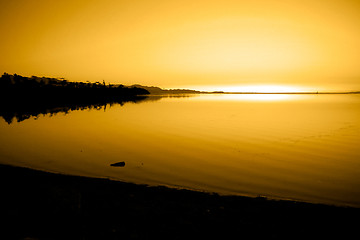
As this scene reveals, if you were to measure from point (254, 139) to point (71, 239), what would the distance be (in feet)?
96.1

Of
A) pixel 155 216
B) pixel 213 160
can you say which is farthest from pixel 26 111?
pixel 155 216

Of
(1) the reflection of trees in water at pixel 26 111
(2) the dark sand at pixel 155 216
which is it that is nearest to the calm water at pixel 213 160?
(2) the dark sand at pixel 155 216

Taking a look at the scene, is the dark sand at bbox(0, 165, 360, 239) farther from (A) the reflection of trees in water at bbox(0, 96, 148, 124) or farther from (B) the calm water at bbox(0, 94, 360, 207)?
(A) the reflection of trees in water at bbox(0, 96, 148, 124)

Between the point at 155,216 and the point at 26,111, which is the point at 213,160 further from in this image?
the point at 26,111

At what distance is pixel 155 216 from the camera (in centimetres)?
968

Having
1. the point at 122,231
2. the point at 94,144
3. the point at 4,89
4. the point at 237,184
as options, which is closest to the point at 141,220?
the point at 122,231

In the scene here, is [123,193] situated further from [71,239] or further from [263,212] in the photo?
[263,212]

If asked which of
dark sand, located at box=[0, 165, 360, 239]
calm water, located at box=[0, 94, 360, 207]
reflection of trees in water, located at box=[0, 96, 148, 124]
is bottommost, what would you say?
reflection of trees in water, located at box=[0, 96, 148, 124]

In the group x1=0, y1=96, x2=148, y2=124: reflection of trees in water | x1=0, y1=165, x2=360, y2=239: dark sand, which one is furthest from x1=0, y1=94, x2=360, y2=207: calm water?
x1=0, y1=96, x2=148, y2=124: reflection of trees in water

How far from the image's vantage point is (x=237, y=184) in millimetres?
16500

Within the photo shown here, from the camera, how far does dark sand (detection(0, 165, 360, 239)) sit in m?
8.35

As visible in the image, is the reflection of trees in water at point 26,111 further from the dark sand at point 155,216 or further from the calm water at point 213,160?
the dark sand at point 155,216

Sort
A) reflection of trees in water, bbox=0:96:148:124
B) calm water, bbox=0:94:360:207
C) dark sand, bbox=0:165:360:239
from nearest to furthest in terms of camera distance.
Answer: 1. dark sand, bbox=0:165:360:239
2. calm water, bbox=0:94:360:207
3. reflection of trees in water, bbox=0:96:148:124

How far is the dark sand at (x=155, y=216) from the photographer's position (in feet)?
27.4
